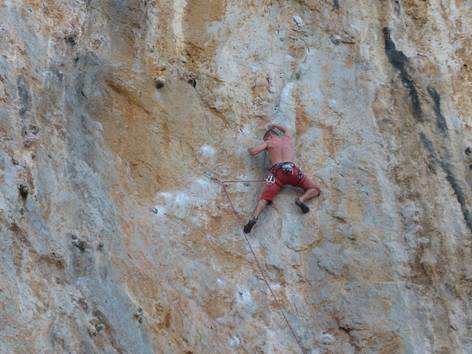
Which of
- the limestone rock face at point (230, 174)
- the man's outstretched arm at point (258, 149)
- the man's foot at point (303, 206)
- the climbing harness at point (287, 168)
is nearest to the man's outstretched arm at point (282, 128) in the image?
the limestone rock face at point (230, 174)

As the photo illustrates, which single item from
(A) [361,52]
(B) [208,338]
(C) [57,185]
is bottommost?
(B) [208,338]

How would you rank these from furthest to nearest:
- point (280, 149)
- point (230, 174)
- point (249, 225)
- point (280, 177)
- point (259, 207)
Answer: point (230, 174) → point (280, 149) → point (280, 177) → point (259, 207) → point (249, 225)

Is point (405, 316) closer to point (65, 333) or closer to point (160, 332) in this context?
point (160, 332)

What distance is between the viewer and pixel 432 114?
9680mm

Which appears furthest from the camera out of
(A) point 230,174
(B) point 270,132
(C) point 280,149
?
(B) point 270,132

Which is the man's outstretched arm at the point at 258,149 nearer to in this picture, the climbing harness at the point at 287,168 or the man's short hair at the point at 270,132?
the man's short hair at the point at 270,132

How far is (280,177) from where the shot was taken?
9.02 metres

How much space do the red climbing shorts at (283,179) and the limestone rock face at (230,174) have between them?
0.19m

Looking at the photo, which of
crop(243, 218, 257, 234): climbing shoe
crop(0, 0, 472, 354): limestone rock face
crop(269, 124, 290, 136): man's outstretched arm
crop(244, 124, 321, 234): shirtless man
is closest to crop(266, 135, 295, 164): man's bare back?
crop(244, 124, 321, 234): shirtless man

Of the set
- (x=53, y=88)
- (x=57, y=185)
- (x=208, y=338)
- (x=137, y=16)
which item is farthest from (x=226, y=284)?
(x=137, y=16)

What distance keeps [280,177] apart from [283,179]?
41mm

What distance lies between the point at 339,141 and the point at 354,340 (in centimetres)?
237

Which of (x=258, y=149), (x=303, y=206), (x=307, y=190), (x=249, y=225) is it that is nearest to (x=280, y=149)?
(x=258, y=149)

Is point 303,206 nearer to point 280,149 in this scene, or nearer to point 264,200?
point 264,200
